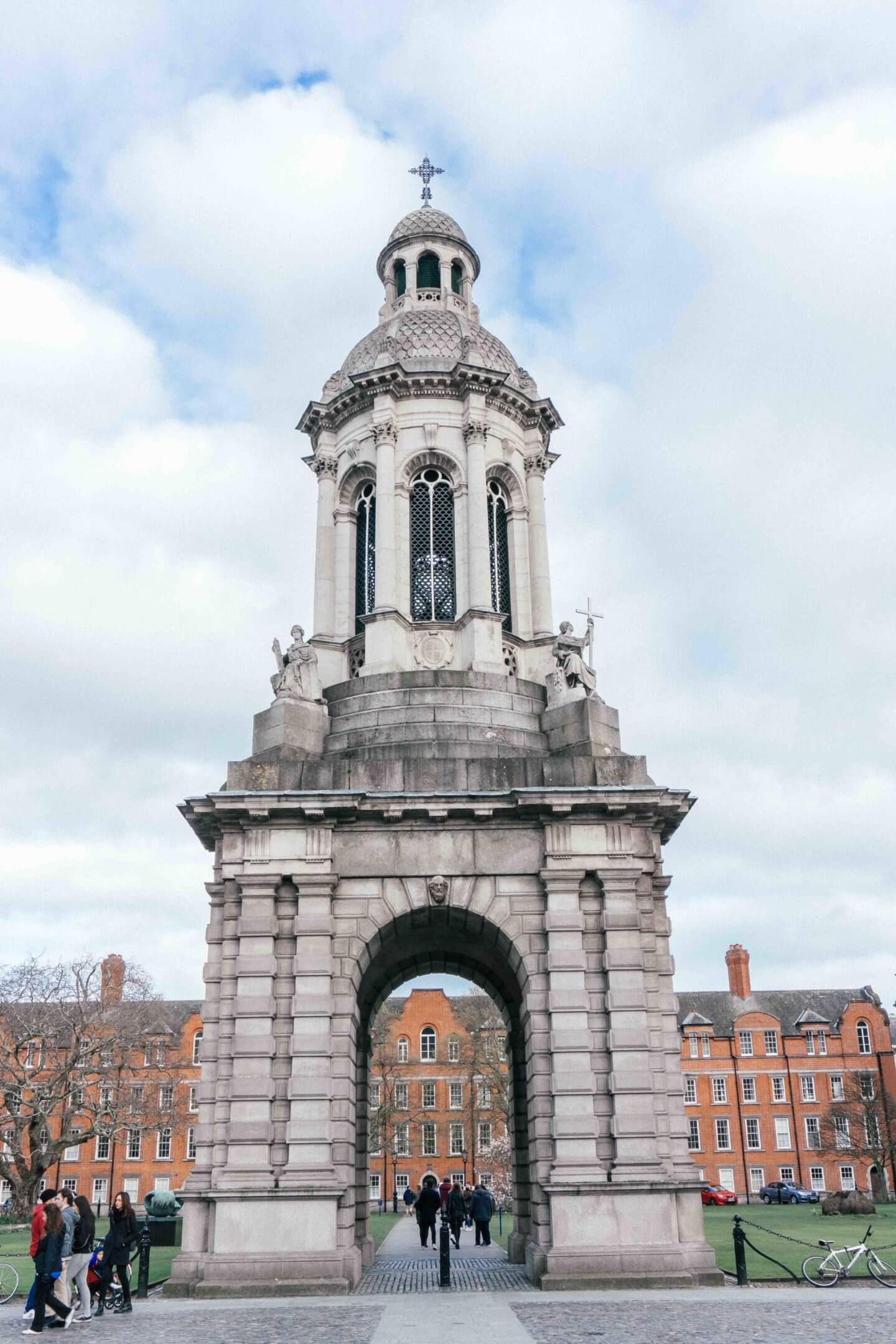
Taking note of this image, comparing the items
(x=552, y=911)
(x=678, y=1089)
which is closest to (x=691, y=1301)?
(x=678, y=1089)

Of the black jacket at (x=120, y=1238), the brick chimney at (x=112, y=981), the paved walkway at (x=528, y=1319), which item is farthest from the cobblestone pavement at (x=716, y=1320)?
the brick chimney at (x=112, y=981)

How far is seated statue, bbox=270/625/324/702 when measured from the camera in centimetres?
2491

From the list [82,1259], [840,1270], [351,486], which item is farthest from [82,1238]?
[351,486]

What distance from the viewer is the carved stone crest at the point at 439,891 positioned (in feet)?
72.7

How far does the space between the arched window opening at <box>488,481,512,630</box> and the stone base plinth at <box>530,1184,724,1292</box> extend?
13.3 meters

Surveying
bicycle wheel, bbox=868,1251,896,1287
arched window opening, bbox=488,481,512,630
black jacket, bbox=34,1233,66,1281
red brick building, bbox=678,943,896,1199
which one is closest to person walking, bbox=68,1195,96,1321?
black jacket, bbox=34,1233,66,1281

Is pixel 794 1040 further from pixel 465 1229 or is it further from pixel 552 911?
pixel 552 911

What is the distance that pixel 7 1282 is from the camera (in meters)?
21.8

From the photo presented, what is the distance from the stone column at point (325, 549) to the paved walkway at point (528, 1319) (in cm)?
1517

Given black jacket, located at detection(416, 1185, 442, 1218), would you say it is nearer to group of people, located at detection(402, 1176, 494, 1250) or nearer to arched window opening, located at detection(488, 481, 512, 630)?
group of people, located at detection(402, 1176, 494, 1250)

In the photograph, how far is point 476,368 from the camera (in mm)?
28766

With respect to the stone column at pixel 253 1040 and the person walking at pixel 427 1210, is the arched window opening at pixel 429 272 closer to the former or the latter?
the stone column at pixel 253 1040

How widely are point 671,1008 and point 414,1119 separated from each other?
189 feet

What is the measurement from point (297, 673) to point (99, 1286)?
40.0ft
